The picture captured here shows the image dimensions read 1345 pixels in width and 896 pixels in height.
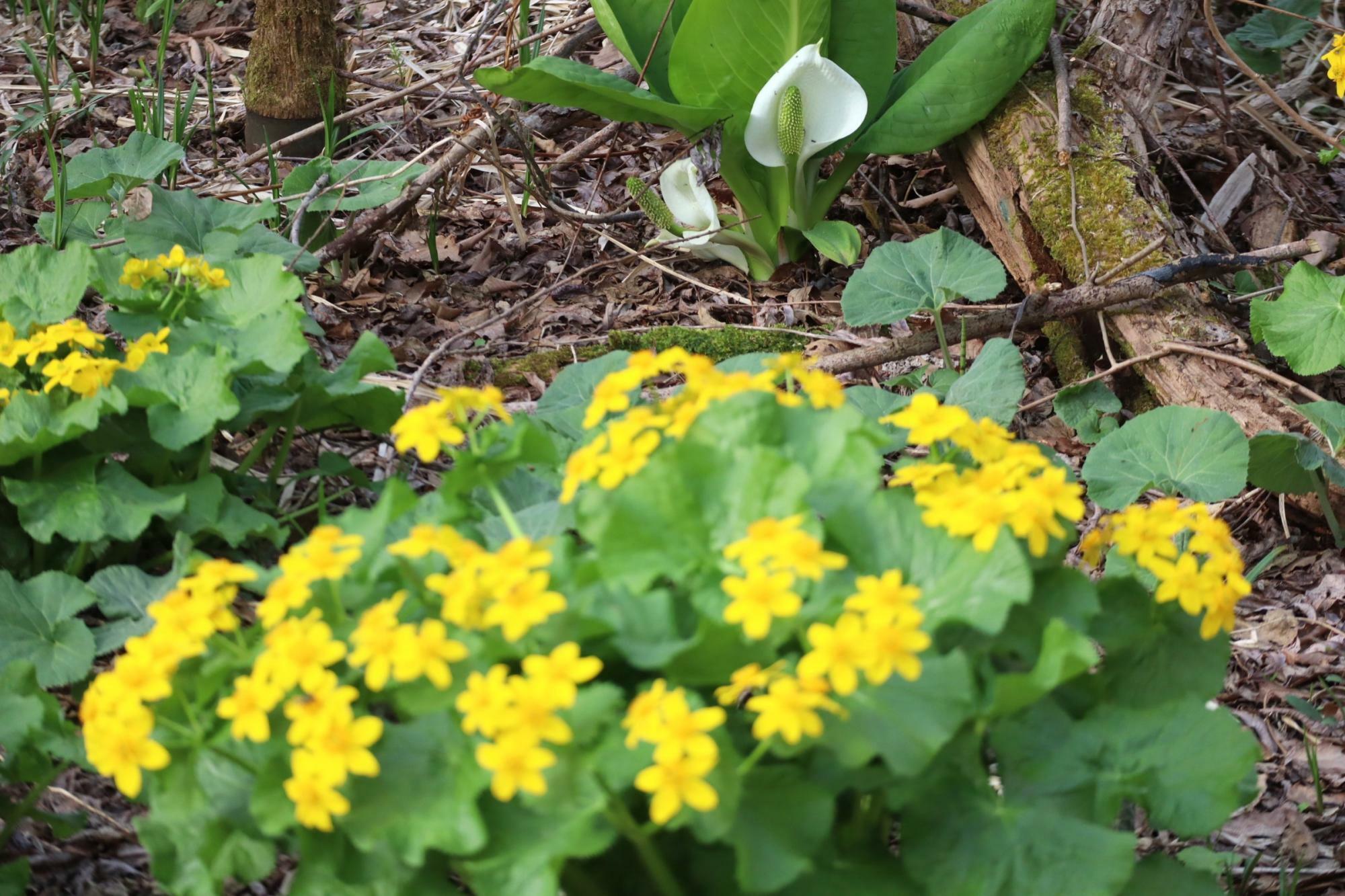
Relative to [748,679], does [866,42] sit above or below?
above

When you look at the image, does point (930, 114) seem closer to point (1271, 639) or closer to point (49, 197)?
point (1271, 639)

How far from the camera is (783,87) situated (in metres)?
2.30

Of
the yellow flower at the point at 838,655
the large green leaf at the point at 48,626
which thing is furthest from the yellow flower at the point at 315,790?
the large green leaf at the point at 48,626

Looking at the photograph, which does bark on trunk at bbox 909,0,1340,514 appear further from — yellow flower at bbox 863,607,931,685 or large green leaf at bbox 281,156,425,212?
yellow flower at bbox 863,607,931,685

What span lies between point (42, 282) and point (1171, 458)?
1647mm

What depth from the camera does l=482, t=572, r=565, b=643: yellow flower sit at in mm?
825

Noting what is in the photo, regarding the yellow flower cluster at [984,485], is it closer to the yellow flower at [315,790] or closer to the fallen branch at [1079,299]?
the yellow flower at [315,790]

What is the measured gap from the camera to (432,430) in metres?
1.03

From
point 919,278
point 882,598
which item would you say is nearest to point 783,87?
point 919,278

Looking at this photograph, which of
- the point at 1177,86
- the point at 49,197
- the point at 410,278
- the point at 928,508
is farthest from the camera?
the point at 1177,86

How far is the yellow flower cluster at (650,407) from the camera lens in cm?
96

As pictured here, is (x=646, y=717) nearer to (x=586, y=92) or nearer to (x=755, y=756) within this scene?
(x=755, y=756)

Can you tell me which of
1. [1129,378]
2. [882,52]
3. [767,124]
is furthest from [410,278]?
[1129,378]

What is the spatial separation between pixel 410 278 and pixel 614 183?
0.66m
